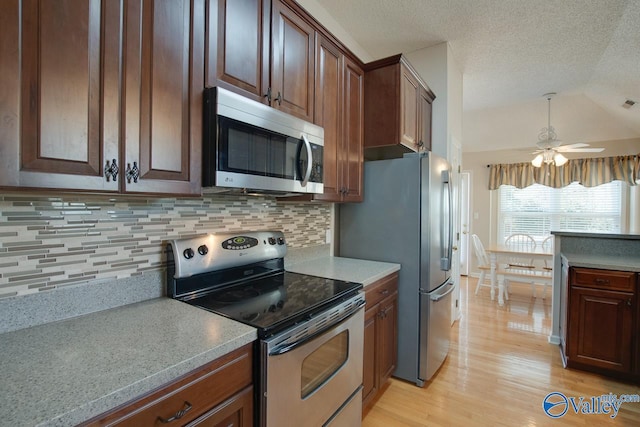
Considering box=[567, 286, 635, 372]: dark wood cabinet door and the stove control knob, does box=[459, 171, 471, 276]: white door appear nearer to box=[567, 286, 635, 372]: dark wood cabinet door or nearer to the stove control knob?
box=[567, 286, 635, 372]: dark wood cabinet door

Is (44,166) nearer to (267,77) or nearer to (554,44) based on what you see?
(267,77)

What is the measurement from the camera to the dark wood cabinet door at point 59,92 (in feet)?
2.46

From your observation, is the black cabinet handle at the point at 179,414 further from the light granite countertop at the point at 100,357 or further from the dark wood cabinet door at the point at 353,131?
the dark wood cabinet door at the point at 353,131

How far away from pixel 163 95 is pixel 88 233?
58cm

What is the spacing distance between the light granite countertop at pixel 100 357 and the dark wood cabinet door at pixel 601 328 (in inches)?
Answer: 105

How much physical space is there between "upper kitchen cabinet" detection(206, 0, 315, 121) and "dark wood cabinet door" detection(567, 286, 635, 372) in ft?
8.31

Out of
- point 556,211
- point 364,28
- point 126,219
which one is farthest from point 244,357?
point 556,211

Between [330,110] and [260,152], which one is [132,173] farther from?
[330,110]

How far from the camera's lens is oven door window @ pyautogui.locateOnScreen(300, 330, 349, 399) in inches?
48.6

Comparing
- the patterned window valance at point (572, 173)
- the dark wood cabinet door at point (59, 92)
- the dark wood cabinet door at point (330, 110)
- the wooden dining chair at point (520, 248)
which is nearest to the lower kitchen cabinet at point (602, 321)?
the wooden dining chair at point (520, 248)

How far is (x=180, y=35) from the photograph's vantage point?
1101mm

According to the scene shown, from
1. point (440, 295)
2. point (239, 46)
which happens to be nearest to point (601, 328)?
point (440, 295)

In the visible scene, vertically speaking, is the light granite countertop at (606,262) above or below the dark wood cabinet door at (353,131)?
below

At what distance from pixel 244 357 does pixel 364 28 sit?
8.98ft
